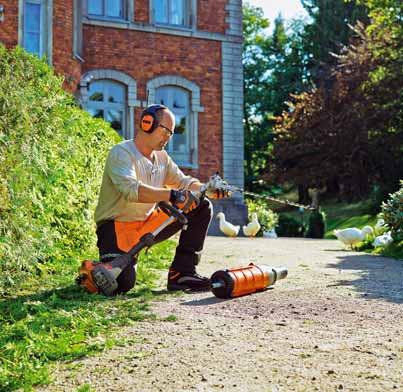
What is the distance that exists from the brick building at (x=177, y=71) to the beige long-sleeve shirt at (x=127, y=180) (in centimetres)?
1239

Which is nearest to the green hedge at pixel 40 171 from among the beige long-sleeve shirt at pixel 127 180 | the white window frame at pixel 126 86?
the beige long-sleeve shirt at pixel 127 180

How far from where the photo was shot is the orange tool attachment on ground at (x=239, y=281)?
17.6ft

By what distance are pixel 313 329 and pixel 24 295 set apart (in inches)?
90.7

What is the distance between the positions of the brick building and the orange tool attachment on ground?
1306 cm

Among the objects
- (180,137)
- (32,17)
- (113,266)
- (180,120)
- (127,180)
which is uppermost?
(32,17)

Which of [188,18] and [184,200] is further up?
[188,18]

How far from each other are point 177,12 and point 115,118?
11.6 feet

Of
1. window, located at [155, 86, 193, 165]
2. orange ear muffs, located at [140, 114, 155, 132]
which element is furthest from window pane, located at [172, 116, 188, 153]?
orange ear muffs, located at [140, 114, 155, 132]

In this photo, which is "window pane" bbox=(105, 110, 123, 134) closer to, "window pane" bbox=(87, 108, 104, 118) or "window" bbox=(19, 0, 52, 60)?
"window pane" bbox=(87, 108, 104, 118)

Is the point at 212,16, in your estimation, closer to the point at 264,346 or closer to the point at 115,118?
the point at 115,118

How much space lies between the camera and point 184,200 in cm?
550

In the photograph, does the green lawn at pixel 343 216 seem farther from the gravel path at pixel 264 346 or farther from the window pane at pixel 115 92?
the gravel path at pixel 264 346

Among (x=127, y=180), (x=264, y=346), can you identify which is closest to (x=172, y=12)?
(x=127, y=180)

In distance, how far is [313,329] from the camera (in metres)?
4.39
